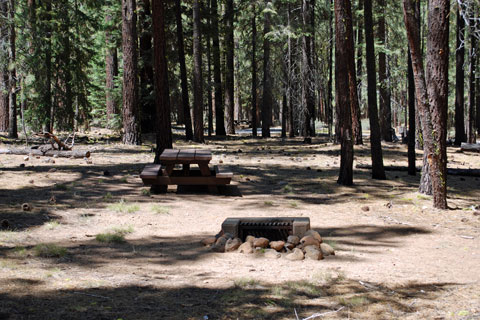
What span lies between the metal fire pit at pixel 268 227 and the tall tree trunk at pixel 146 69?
51.9ft

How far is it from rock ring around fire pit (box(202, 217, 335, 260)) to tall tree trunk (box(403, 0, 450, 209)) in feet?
12.3

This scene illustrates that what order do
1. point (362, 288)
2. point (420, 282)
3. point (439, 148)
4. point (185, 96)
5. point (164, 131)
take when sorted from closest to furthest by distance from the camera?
point (362, 288)
point (420, 282)
point (439, 148)
point (164, 131)
point (185, 96)

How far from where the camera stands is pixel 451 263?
6.02 m

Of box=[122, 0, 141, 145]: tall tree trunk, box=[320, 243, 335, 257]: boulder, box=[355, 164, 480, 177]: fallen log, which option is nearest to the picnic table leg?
box=[320, 243, 335, 257]: boulder

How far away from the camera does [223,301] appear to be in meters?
4.42

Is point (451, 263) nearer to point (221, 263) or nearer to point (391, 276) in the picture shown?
point (391, 276)

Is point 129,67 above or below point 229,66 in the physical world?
below

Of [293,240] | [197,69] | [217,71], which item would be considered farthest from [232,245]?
[217,71]

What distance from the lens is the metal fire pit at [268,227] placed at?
21.3 ft

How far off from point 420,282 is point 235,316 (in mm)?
2288

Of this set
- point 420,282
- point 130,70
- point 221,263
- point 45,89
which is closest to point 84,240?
point 221,263

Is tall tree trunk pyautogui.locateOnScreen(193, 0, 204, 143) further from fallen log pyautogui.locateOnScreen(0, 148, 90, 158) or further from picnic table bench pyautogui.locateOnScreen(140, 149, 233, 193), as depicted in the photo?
picnic table bench pyautogui.locateOnScreen(140, 149, 233, 193)

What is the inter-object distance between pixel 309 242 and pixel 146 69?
1779 centimetres

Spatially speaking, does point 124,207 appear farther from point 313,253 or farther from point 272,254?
point 313,253
